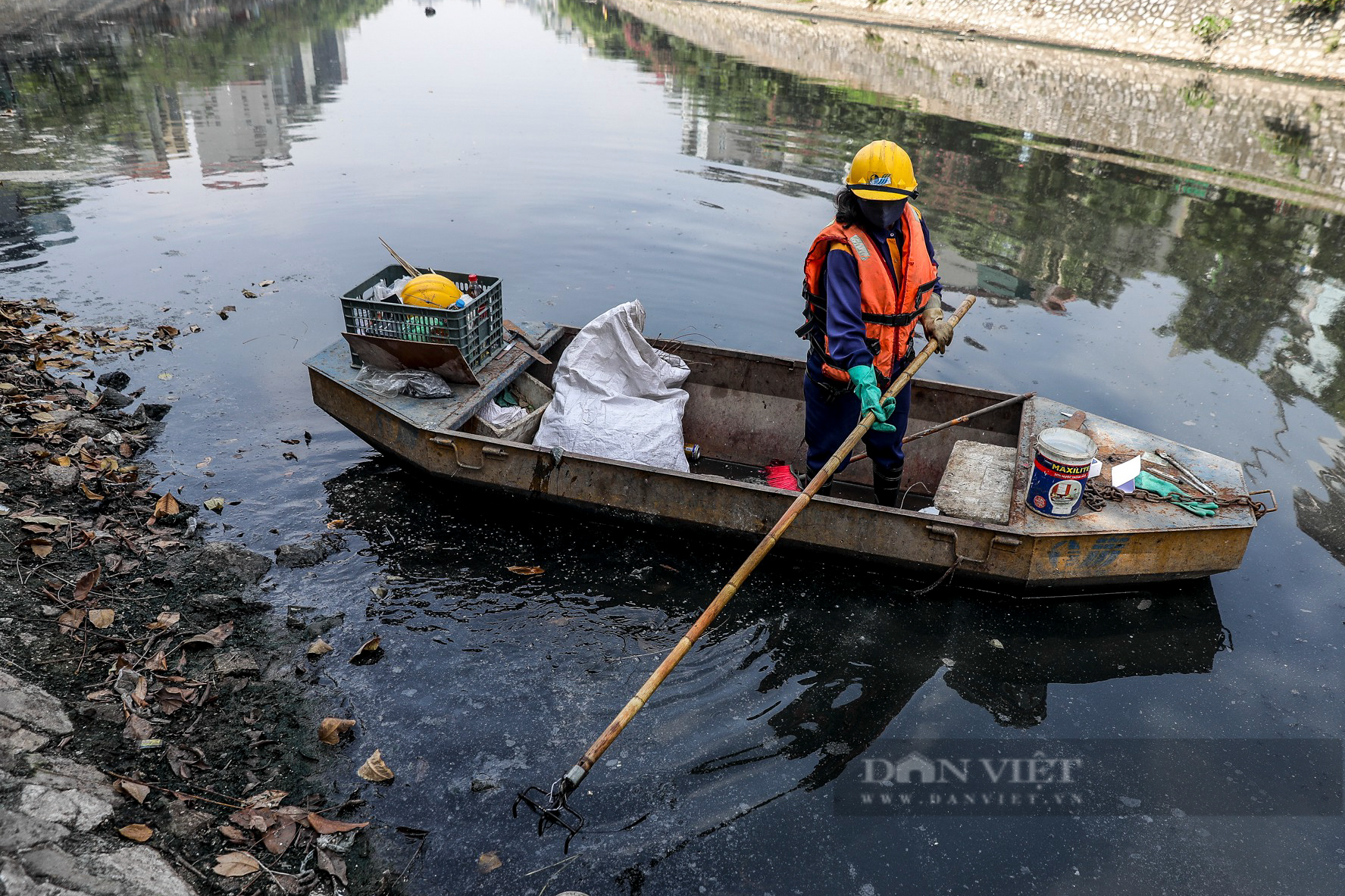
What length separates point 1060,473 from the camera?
202 inches

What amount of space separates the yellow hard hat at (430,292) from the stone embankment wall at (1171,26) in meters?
29.0

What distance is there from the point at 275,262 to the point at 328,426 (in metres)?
4.72

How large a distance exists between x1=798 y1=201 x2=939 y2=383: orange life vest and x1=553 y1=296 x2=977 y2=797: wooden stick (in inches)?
8.1

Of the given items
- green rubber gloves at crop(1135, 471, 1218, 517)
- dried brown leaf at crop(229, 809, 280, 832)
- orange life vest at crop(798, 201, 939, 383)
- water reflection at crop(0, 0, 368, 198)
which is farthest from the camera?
water reflection at crop(0, 0, 368, 198)

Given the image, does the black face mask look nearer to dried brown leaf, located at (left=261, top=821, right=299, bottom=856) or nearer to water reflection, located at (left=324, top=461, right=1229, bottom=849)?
water reflection, located at (left=324, top=461, right=1229, bottom=849)

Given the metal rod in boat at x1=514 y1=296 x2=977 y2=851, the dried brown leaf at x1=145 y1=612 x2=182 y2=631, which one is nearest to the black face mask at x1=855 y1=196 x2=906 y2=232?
the metal rod in boat at x1=514 y1=296 x2=977 y2=851

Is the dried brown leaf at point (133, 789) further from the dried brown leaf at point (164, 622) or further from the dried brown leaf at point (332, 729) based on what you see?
the dried brown leaf at point (164, 622)

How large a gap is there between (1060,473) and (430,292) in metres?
4.48

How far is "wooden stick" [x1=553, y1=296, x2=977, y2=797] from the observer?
3748 mm

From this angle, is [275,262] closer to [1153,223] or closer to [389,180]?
[389,180]

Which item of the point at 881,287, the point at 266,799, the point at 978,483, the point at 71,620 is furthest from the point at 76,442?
the point at 978,483

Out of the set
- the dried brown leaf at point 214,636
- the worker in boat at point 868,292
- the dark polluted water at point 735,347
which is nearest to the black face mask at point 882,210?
the worker in boat at point 868,292

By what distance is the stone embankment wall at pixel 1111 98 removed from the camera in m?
17.4

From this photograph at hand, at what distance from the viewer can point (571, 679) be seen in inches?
194
